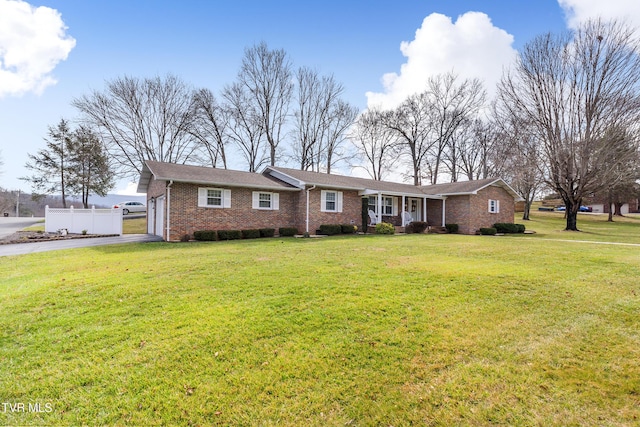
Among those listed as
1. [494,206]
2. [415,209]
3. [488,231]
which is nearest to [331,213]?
[415,209]

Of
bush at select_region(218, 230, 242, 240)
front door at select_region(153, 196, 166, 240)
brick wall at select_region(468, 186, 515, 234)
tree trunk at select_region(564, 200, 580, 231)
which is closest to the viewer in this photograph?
bush at select_region(218, 230, 242, 240)

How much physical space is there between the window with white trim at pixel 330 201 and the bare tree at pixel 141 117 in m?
18.4

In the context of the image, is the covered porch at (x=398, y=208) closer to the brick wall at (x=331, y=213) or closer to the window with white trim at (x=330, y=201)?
the brick wall at (x=331, y=213)

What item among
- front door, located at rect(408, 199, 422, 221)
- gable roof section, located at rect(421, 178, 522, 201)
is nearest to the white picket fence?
front door, located at rect(408, 199, 422, 221)

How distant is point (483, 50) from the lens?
16.4 metres

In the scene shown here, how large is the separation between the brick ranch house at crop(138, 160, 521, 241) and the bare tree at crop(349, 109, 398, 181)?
1382 cm

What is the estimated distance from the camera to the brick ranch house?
14.8m

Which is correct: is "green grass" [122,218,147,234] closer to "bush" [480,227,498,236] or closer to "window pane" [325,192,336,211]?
"window pane" [325,192,336,211]

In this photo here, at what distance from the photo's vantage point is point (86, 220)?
17.7m

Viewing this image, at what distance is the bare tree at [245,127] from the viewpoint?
32.0 meters

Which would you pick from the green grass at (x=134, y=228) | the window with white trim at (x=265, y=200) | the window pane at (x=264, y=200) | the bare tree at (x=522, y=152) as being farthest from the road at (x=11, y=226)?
the bare tree at (x=522, y=152)

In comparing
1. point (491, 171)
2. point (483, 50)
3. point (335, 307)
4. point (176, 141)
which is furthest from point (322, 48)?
point (491, 171)

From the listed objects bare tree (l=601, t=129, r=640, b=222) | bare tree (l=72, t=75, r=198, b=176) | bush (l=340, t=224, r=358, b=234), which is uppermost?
bare tree (l=72, t=75, r=198, b=176)

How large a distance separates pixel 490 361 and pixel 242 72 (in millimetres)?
33792
